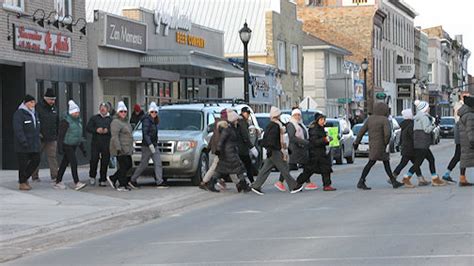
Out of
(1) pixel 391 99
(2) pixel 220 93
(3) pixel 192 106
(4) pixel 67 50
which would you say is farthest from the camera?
(1) pixel 391 99

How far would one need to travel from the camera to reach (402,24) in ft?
284

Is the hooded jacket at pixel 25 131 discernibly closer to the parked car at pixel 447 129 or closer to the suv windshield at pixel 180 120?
the suv windshield at pixel 180 120

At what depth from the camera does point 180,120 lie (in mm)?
20906

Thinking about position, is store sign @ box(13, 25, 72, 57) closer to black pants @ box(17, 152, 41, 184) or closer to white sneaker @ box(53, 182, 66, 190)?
white sneaker @ box(53, 182, 66, 190)

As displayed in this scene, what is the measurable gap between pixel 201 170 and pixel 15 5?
7093 millimetres

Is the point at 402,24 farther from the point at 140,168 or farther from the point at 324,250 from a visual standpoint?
the point at 324,250

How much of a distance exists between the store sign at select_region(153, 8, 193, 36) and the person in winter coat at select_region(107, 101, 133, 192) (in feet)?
46.7

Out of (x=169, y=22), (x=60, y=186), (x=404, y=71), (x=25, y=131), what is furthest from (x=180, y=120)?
(x=404, y=71)

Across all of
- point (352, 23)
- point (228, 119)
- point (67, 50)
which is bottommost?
point (228, 119)

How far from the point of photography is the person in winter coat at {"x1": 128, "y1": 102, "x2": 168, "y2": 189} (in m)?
18.7

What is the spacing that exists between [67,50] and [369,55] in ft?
156

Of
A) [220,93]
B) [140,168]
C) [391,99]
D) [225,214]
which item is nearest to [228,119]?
[140,168]

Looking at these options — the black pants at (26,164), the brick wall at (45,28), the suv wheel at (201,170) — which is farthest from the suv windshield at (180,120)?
the brick wall at (45,28)

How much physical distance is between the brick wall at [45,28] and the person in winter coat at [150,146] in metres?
5.50
